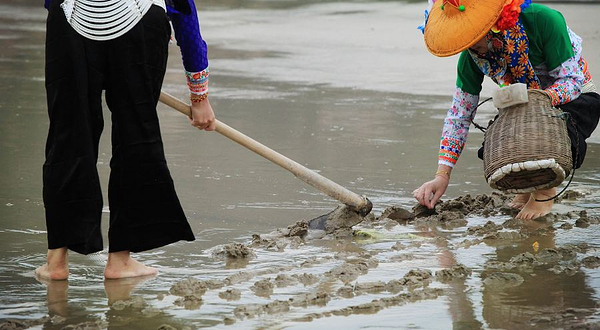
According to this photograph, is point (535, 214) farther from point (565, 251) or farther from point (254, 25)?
point (254, 25)

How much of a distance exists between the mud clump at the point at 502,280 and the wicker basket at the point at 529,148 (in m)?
0.65

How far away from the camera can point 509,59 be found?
4.39 m

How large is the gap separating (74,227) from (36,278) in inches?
10.2

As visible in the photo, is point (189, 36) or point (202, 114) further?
point (202, 114)

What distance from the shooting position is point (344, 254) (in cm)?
→ 401

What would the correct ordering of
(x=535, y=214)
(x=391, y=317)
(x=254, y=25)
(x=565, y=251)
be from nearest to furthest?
1. (x=391, y=317)
2. (x=565, y=251)
3. (x=535, y=214)
4. (x=254, y=25)

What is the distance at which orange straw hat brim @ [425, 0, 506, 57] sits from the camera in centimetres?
414

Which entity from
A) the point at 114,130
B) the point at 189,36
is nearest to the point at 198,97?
the point at 189,36

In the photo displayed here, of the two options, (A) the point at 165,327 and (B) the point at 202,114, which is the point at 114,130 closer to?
(B) the point at 202,114

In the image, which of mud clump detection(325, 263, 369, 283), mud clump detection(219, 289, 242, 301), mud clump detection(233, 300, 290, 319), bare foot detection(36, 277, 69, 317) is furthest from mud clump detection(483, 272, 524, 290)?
bare foot detection(36, 277, 69, 317)

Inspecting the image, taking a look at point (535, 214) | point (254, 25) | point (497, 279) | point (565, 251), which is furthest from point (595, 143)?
point (254, 25)

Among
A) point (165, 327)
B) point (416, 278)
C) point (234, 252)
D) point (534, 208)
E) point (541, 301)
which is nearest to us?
point (165, 327)

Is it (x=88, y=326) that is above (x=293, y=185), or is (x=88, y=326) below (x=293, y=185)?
above

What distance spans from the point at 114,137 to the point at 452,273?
1310 mm
